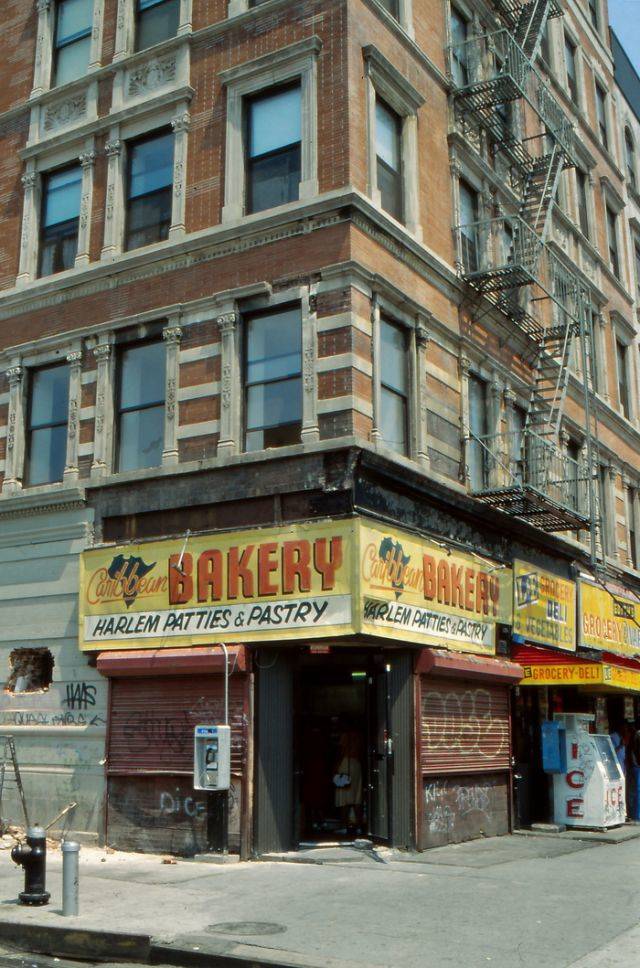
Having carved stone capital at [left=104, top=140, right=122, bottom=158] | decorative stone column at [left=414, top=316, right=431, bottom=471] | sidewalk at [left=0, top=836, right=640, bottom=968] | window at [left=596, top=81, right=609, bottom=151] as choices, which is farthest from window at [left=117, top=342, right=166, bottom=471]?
window at [left=596, top=81, right=609, bottom=151]

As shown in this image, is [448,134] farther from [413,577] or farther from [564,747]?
[564,747]

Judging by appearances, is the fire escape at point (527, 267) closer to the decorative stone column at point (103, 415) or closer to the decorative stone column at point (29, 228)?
the decorative stone column at point (103, 415)

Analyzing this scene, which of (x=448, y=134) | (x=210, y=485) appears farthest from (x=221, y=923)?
(x=448, y=134)

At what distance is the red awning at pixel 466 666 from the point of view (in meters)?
16.1

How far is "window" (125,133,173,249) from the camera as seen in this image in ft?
61.4

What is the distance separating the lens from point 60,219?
20.2 metres

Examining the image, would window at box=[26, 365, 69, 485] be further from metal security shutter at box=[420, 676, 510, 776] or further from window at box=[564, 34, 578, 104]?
window at box=[564, 34, 578, 104]

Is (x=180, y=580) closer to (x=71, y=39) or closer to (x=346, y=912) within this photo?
(x=346, y=912)

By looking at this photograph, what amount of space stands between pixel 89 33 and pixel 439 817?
16007 mm

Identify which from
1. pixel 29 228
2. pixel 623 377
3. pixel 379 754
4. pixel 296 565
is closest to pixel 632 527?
pixel 623 377

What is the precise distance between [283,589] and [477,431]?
6610mm

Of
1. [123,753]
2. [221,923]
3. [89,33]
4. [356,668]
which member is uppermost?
[89,33]

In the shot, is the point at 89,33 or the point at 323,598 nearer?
the point at 323,598

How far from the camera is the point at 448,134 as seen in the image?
20.5 metres
